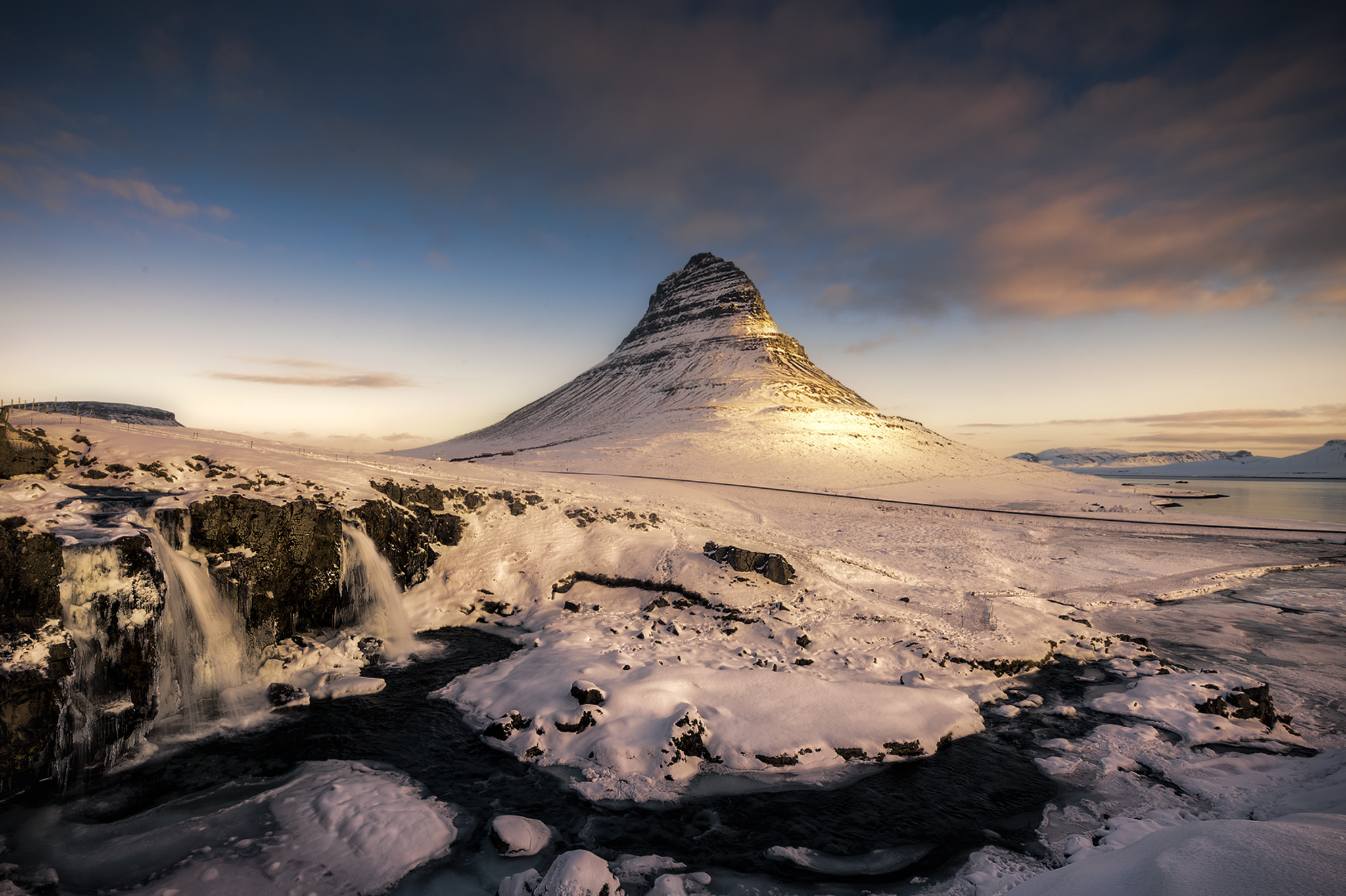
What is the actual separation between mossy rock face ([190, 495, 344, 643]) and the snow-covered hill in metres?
36.9

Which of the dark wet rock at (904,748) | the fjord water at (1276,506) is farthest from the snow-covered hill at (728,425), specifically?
the dark wet rock at (904,748)

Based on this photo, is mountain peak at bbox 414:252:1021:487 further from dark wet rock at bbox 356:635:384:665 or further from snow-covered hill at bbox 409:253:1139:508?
dark wet rock at bbox 356:635:384:665

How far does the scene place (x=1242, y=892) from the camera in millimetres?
4043

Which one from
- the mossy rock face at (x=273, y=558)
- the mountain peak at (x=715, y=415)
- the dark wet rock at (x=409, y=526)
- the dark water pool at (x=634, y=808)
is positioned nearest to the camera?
the dark water pool at (x=634, y=808)

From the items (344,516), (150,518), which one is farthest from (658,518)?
(150,518)

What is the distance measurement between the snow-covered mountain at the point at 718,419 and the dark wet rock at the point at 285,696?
39.7 meters

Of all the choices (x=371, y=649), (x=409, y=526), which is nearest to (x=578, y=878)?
(x=371, y=649)

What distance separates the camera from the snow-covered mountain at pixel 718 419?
5803 centimetres

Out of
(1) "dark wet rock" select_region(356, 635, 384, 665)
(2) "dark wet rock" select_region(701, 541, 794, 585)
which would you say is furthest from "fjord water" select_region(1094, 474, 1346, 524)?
(1) "dark wet rock" select_region(356, 635, 384, 665)

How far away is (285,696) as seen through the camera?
1086 centimetres

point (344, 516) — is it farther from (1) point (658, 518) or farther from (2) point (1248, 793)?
(2) point (1248, 793)

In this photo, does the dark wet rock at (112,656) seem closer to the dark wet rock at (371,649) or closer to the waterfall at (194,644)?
the waterfall at (194,644)

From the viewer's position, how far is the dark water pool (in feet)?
23.4

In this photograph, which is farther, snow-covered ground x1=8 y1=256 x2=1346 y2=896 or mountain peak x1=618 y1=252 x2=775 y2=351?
mountain peak x1=618 y1=252 x2=775 y2=351
